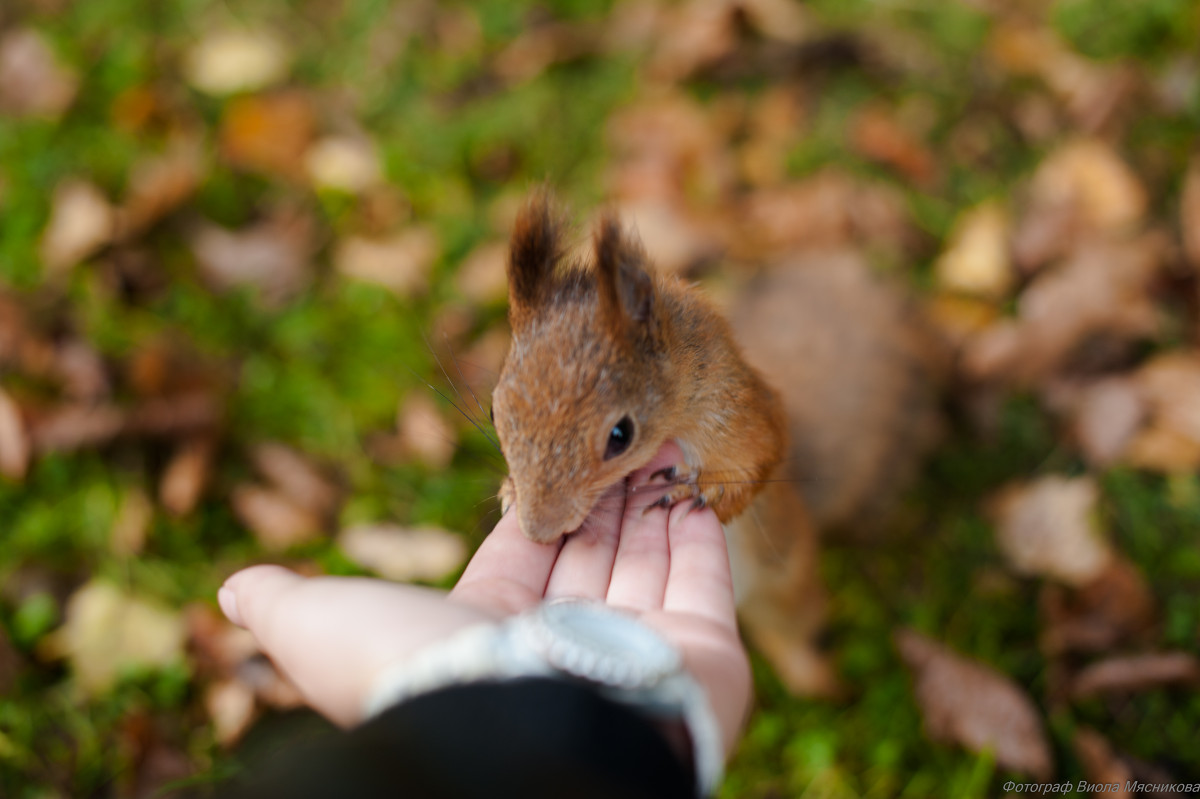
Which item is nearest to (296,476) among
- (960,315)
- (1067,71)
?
(960,315)

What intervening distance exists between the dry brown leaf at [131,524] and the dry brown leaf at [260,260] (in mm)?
686

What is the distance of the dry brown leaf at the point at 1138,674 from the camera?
1.64m

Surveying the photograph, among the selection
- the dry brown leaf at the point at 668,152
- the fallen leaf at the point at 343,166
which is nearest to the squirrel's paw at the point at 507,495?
the dry brown leaf at the point at 668,152

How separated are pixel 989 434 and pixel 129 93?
2.81m

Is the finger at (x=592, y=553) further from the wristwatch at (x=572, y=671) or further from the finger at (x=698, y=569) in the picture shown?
the wristwatch at (x=572, y=671)

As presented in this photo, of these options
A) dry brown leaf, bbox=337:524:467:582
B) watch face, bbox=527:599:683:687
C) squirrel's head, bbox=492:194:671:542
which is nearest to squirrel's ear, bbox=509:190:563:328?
squirrel's head, bbox=492:194:671:542

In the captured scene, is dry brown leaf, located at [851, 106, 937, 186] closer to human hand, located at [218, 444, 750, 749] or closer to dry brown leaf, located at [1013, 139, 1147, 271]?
dry brown leaf, located at [1013, 139, 1147, 271]

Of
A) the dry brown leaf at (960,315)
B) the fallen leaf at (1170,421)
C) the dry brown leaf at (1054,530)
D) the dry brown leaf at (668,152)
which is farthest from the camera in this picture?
the dry brown leaf at (668,152)

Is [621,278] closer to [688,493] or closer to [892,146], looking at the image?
[688,493]

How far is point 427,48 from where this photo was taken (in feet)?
9.74

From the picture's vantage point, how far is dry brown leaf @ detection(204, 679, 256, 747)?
162cm

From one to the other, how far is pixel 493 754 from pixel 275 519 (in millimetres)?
1408

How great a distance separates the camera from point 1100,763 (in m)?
1.57

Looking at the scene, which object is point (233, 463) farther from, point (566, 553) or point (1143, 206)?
point (1143, 206)
